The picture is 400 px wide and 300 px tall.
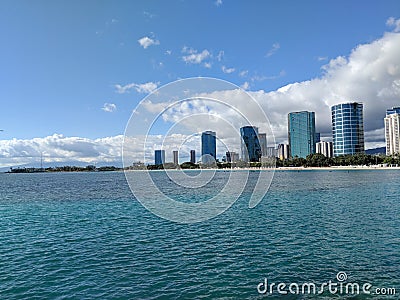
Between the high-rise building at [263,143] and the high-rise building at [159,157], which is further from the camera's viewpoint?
the high-rise building at [263,143]

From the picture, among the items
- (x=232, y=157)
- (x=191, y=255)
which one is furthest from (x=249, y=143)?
(x=191, y=255)

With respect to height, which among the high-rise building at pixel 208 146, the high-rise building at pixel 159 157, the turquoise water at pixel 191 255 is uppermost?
the high-rise building at pixel 208 146

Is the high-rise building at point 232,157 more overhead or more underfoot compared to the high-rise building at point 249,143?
more underfoot

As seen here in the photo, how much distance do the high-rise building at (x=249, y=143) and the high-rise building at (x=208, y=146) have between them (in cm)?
151

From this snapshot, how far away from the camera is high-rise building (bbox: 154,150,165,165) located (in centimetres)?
1540

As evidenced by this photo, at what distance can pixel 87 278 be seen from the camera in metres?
16.0

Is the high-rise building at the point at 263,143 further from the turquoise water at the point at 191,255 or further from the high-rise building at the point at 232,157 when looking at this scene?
the turquoise water at the point at 191,255

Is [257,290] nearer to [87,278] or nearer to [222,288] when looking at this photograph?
[222,288]

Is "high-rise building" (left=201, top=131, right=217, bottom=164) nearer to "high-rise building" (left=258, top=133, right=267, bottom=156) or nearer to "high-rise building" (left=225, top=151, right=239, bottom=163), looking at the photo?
"high-rise building" (left=225, top=151, right=239, bottom=163)

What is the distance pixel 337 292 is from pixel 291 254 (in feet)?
17.8

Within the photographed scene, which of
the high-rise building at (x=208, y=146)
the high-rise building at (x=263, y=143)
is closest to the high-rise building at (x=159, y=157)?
the high-rise building at (x=208, y=146)

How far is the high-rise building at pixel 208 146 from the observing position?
16875mm

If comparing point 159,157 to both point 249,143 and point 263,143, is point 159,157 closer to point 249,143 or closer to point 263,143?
point 249,143

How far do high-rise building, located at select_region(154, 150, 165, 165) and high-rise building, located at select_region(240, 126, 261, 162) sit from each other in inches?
154
